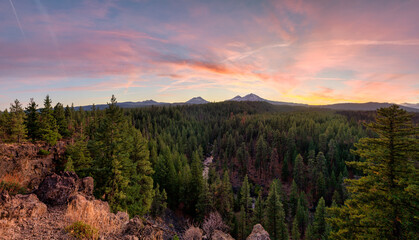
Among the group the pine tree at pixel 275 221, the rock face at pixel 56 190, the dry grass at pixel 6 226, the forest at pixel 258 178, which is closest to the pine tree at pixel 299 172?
the forest at pixel 258 178

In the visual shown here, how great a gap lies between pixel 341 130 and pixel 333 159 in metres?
27.9

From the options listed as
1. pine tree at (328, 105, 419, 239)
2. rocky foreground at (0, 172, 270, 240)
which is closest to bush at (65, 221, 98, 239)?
rocky foreground at (0, 172, 270, 240)

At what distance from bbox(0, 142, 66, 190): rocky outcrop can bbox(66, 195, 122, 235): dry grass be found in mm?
9813

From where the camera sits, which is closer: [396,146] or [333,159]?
[396,146]

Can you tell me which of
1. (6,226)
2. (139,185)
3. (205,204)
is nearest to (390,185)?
(6,226)

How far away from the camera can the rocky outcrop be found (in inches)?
747

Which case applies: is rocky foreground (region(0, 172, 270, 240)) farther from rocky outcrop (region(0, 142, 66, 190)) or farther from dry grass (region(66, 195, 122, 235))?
rocky outcrop (region(0, 142, 66, 190))

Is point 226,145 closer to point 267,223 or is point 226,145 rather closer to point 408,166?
point 267,223

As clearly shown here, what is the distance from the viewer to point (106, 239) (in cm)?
933

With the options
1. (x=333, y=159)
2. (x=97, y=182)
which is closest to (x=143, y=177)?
(x=97, y=182)

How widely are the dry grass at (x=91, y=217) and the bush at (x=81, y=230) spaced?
506mm

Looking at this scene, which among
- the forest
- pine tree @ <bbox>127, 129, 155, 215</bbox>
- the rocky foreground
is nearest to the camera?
the rocky foreground

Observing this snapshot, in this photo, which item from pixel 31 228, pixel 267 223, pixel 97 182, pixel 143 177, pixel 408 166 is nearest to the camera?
pixel 31 228

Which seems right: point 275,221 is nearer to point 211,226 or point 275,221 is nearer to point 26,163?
point 211,226
